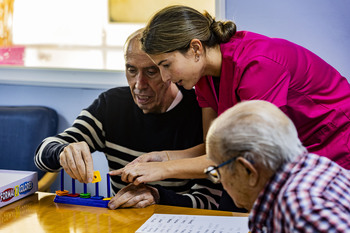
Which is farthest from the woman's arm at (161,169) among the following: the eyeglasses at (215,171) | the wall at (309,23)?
the wall at (309,23)

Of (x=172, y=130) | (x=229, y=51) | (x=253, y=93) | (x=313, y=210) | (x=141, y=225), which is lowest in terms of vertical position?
(x=141, y=225)

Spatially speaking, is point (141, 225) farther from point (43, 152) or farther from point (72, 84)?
point (72, 84)

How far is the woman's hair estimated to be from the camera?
1.64 m

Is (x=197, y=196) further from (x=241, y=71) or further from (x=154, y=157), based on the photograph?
(x=241, y=71)

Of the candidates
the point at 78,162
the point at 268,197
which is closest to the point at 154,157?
the point at 78,162

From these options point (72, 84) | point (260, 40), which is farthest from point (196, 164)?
point (72, 84)

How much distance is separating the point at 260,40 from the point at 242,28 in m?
0.69

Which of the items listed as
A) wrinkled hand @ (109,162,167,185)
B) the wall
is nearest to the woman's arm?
wrinkled hand @ (109,162,167,185)

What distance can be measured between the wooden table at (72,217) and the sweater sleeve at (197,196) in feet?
0.27

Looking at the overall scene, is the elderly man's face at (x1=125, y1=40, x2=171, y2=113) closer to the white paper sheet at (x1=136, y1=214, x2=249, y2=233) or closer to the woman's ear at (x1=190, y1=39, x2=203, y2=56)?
the woman's ear at (x1=190, y1=39, x2=203, y2=56)

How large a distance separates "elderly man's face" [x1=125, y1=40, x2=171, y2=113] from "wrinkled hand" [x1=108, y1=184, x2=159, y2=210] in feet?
1.61

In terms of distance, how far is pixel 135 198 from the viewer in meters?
1.69

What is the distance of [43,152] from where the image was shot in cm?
199

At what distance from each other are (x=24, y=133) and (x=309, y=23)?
5.43 feet
